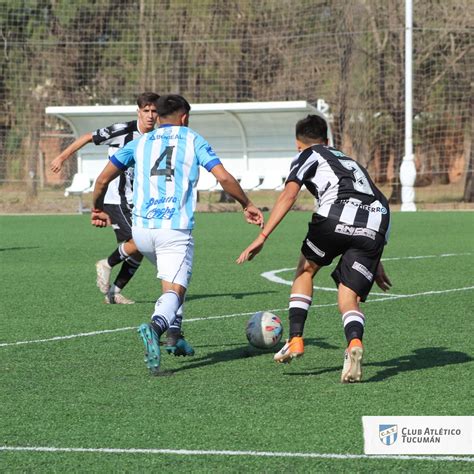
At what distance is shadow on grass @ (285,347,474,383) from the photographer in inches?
263

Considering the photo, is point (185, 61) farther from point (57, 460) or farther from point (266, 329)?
point (57, 460)

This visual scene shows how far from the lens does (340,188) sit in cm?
662

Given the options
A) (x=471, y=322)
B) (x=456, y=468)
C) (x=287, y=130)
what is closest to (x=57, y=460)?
(x=456, y=468)

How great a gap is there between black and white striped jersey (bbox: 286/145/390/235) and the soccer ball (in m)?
1.00

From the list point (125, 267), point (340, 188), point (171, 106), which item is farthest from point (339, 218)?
point (125, 267)

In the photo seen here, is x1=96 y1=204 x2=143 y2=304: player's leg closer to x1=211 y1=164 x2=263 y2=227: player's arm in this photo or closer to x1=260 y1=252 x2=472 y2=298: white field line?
x1=260 y1=252 x2=472 y2=298: white field line

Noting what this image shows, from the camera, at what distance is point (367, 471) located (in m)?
4.44

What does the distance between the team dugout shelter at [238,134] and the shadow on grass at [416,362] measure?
19556 mm

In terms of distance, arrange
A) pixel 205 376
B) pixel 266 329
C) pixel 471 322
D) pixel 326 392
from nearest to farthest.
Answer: pixel 326 392
pixel 205 376
pixel 266 329
pixel 471 322

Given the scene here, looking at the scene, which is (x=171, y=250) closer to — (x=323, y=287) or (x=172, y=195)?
(x=172, y=195)

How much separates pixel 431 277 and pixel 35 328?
508 cm

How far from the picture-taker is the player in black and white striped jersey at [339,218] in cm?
658

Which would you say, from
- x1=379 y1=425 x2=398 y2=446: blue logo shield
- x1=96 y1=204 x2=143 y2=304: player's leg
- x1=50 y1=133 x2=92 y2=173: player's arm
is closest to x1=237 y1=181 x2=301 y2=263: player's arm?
x1=379 y1=425 x2=398 y2=446: blue logo shield

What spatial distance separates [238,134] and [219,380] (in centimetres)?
2238
